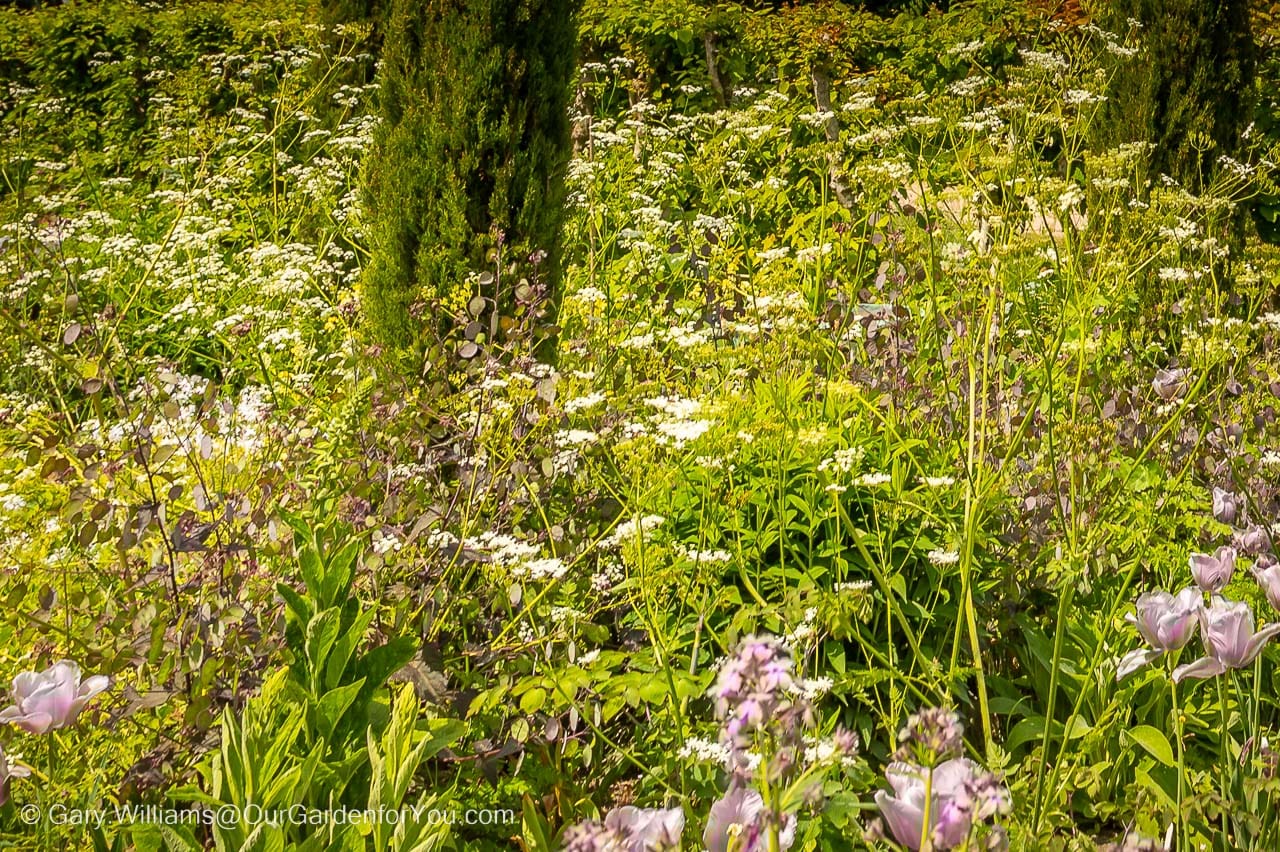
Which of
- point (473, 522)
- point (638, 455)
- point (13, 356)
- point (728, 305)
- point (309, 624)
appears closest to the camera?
point (309, 624)

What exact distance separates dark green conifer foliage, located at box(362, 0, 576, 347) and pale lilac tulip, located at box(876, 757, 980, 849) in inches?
119

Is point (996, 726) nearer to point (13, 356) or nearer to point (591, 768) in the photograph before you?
point (591, 768)

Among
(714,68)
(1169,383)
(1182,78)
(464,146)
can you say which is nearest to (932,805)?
(1169,383)

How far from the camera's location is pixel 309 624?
5.96 ft

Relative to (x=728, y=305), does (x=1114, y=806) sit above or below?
below

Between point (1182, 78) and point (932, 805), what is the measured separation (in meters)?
5.63

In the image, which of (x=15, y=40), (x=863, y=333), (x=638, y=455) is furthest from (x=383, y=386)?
(x=15, y=40)

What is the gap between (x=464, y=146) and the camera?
3.91m

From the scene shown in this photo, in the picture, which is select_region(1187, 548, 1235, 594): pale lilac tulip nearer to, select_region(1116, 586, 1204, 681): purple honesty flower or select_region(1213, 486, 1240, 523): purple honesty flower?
select_region(1116, 586, 1204, 681): purple honesty flower

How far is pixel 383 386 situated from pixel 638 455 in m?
1.28

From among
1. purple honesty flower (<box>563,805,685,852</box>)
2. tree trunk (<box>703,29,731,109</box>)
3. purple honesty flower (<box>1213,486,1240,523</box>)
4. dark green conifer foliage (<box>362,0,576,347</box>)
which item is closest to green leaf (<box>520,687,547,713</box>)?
purple honesty flower (<box>563,805,685,852</box>)

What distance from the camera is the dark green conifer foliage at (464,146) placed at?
3.88 metres

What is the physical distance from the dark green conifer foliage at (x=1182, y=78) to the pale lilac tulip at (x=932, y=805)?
210 inches

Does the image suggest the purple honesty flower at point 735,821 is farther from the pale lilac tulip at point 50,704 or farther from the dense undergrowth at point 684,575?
the pale lilac tulip at point 50,704
